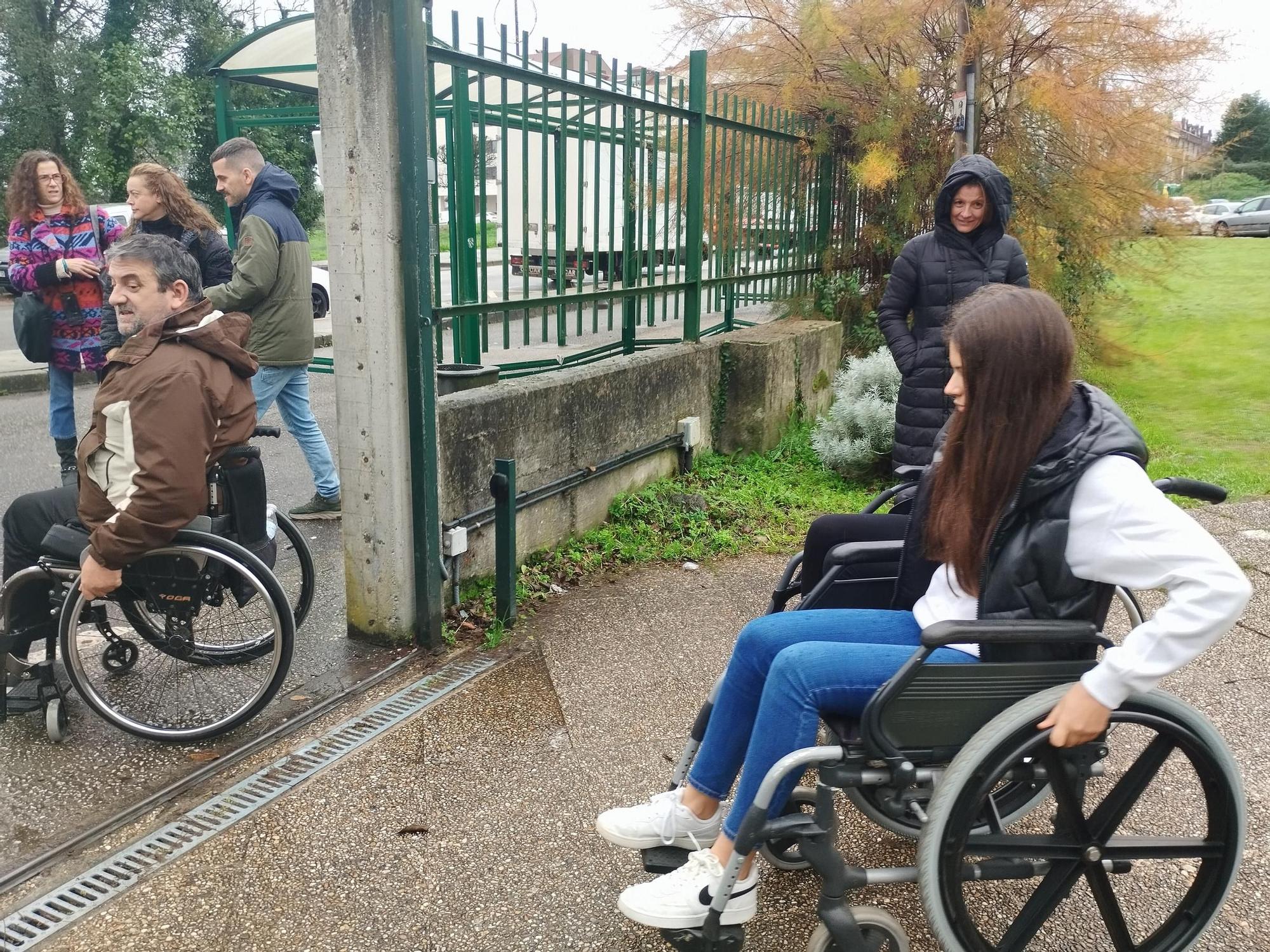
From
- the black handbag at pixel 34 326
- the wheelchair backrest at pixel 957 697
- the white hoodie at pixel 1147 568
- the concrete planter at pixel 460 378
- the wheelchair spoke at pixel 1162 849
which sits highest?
the black handbag at pixel 34 326

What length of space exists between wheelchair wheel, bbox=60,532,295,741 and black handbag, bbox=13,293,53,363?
8.96ft

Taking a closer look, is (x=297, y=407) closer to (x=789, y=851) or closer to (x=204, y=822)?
(x=204, y=822)

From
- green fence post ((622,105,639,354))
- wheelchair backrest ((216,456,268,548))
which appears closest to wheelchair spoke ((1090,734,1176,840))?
wheelchair backrest ((216,456,268,548))

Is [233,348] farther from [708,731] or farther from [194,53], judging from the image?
[194,53]

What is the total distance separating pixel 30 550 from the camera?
11.0 ft

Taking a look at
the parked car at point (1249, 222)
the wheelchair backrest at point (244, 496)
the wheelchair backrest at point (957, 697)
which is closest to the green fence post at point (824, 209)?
the wheelchair backrest at point (244, 496)

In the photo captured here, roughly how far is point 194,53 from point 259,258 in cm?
2047

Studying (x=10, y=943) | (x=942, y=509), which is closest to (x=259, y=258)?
(x=10, y=943)

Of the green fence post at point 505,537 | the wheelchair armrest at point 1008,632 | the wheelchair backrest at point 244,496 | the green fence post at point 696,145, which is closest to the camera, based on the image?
the wheelchair armrest at point 1008,632

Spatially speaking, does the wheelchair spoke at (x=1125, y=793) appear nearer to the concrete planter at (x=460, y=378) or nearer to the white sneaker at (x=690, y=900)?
the white sneaker at (x=690, y=900)

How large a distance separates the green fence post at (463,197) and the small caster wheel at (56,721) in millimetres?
2049

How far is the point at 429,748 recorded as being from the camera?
3295 millimetres

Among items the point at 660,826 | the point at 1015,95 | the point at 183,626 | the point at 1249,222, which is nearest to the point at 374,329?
the point at 183,626

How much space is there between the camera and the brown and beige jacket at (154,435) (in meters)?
2.99
